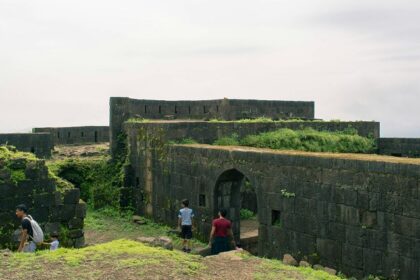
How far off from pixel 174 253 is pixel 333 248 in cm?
422

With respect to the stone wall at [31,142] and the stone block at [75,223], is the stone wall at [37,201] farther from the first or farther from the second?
the stone wall at [31,142]

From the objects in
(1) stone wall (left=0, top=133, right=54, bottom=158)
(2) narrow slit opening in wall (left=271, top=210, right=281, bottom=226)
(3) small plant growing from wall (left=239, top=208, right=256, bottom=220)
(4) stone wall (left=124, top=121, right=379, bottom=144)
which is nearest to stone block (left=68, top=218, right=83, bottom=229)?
(2) narrow slit opening in wall (left=271, top=210, right=281, bottom=226)

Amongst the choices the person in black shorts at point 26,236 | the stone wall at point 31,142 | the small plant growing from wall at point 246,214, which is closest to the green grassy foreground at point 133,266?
the person in black shorts at point 26,236

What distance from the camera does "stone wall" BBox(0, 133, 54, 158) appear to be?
18.0 m

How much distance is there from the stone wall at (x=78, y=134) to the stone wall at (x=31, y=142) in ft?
17.3

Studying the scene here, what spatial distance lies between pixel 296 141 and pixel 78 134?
14144 mm

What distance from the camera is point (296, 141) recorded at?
16188 mm

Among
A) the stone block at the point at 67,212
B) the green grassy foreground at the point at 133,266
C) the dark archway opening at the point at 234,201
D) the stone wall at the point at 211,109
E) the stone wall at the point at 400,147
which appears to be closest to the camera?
the green grassy foreground at the point at 133,266

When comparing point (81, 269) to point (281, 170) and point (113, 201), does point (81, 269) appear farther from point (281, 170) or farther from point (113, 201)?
point (113, 201)

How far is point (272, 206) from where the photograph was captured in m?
11.7

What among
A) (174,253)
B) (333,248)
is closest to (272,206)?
(333,248)

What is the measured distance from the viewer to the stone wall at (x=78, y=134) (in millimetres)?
24797

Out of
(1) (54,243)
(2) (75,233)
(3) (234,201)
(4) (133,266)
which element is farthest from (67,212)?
(3) (234,201)

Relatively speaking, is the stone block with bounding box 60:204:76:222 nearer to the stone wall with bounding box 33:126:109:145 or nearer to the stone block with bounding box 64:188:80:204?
the stone block with bounding box 64:188:80:204
